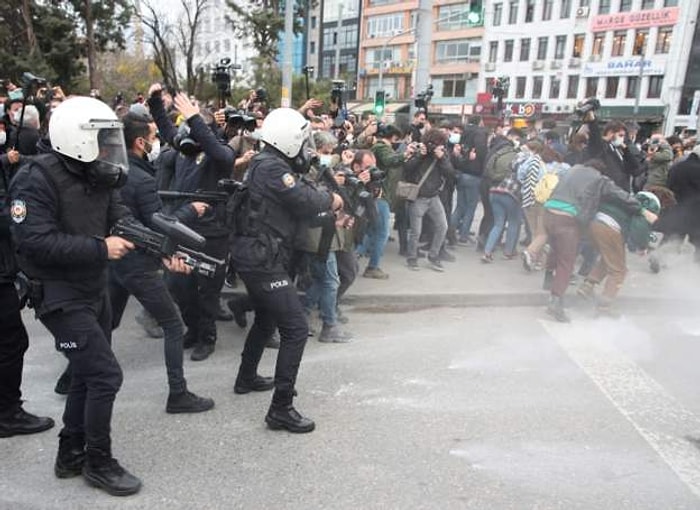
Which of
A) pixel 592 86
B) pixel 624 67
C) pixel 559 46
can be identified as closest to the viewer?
pixel 624 67

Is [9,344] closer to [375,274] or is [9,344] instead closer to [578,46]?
[375,274]

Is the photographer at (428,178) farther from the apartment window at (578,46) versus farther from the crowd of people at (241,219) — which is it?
the apartment window at (578,46)

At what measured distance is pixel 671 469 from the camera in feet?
10.9

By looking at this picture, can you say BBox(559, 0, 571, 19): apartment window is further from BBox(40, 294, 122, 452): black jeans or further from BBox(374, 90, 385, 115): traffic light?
BBox(40, 294, 122, 452): black jeans

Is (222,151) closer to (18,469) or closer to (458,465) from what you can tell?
(18,469)

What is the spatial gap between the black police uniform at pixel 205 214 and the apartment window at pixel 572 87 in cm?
4449

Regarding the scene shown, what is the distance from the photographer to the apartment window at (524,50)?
153 ft

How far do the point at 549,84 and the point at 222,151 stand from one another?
150ft

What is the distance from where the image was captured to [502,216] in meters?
8.06

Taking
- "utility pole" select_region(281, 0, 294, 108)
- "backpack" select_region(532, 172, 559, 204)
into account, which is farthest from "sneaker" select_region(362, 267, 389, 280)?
"utility pole" select_region(281, 0, 294, 108)

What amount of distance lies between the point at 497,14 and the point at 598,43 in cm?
906

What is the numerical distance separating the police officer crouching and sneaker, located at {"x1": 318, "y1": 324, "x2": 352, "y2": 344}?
1.57 metres

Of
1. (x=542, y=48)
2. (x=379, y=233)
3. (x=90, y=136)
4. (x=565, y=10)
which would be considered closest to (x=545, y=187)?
(x=379, y=233)

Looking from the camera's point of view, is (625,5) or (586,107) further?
(625,5)
